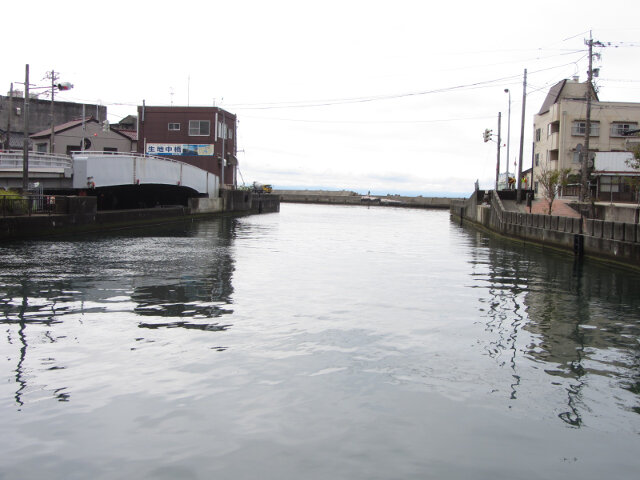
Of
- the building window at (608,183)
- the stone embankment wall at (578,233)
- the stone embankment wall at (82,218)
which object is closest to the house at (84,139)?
the stone embankment wall at (82,218)

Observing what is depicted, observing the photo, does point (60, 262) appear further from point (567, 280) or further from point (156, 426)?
point (567, 280)

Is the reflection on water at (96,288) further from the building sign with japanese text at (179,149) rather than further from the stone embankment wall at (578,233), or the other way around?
the building sign with japanese text at (179,149)

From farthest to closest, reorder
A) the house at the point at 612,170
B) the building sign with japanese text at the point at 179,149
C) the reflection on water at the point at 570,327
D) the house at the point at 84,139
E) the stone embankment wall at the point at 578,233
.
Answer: the building sign with japanese text at the point at 179,149 → the house at the point at 84,139 → the house at the point at 612,170 → the stone embankment wall at the point at 578,233 → the reflection on water at the point at 570,327

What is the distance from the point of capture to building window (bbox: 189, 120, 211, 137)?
69750 millimetres

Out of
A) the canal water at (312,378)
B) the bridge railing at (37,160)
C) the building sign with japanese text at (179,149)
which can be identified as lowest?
the canal water at (312,378)

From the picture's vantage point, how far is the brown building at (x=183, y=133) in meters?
69.6

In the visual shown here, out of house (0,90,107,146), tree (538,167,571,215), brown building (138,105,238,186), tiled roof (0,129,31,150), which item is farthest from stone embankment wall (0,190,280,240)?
house (0,90,107,146)

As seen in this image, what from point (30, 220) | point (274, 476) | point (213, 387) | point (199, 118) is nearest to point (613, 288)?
point (213, 387)

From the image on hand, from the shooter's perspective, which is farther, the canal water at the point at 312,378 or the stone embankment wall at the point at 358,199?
the stone embankment wall at the point at 358,199

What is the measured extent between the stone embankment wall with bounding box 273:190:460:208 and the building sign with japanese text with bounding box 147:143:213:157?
55006 millimetres

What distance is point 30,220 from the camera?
3000 cm

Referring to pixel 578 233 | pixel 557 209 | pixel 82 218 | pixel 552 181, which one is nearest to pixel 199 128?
pixel 82 218

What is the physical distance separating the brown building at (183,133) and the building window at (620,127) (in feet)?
142

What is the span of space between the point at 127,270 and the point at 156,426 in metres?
15.0
